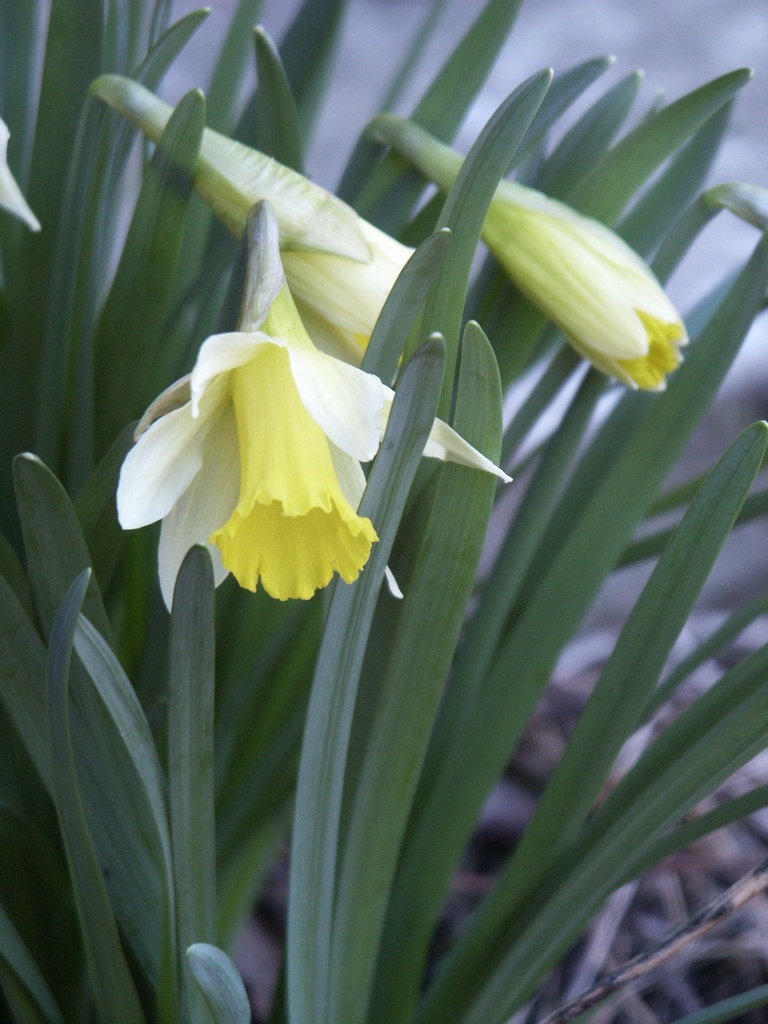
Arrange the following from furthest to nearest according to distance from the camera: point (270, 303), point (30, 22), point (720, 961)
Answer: point (720, 961), point (30, 22), point (270, 303)

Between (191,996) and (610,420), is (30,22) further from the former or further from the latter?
(191,996)

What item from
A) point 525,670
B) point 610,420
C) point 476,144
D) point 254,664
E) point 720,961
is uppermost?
point 476,144

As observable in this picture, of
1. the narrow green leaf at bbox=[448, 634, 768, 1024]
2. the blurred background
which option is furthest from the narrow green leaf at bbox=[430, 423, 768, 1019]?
the blurred background

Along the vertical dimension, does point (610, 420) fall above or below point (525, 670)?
above

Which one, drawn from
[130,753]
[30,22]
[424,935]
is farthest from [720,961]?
[30,22]

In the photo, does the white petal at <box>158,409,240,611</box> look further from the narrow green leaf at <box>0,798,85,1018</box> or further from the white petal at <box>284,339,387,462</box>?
the narrow green leaf at <box>0,798,85,1018</box>

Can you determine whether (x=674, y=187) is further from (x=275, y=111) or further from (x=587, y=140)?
(x=275, y=111)

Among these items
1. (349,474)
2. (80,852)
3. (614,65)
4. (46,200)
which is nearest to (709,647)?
(349,474)
